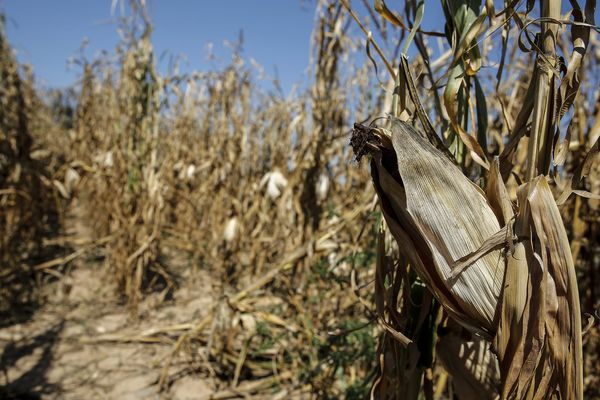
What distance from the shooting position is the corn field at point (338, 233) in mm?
507

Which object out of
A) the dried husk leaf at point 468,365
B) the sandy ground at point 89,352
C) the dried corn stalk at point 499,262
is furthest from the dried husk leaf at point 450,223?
the sandy ground at point 89,352

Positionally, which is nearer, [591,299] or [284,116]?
[591,299]

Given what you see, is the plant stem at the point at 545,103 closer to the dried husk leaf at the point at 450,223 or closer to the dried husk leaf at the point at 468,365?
the dried husk leaf at the point at 450,223

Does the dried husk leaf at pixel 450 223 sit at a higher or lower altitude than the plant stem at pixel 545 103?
lower

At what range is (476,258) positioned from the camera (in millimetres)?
496

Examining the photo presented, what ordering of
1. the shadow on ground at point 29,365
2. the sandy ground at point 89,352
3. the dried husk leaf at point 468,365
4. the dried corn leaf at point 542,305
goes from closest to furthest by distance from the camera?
the dried corn leaf at point 542,305 < the dried husk leaf at point 468,365 < the shadow on ground at point 29,365 < the sandy ground at point 89,352

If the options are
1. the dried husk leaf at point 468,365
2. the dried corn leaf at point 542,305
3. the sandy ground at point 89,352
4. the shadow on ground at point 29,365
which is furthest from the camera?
the sandy ground at point 89,352

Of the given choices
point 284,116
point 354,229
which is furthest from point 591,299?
point 284,116

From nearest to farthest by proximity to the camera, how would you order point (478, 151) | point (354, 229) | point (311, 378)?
point (478, 151), point (311, 378), point (354, 229)

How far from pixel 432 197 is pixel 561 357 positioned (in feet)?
0.67

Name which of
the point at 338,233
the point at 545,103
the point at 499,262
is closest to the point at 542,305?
the point at 499,262

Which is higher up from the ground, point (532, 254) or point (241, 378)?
point (532, 254)

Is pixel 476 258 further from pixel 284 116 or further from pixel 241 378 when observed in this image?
pixel 284 116

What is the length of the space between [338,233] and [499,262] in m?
1.54
